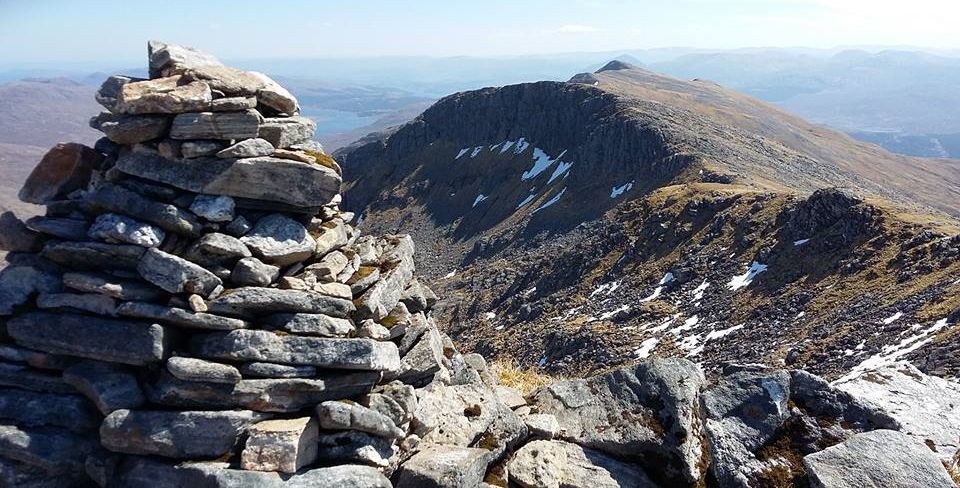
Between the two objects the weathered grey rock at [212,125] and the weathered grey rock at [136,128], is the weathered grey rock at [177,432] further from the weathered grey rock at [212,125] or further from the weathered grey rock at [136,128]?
the weathered grey rock at [136,128]

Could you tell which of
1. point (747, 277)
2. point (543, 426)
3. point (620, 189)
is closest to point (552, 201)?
point (620, 189)

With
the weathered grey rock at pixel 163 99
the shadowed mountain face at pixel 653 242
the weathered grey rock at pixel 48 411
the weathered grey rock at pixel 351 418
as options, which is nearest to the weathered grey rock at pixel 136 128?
the weathered grey rock at pixel 163 99

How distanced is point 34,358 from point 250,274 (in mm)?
4466

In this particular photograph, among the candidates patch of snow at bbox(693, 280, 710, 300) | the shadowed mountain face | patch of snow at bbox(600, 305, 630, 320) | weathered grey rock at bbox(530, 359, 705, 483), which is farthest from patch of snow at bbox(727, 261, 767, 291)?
weathered grey rock at bbox(530, 359, 705, 483)

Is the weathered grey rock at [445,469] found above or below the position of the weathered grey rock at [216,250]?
below

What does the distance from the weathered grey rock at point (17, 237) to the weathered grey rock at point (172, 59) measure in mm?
4672

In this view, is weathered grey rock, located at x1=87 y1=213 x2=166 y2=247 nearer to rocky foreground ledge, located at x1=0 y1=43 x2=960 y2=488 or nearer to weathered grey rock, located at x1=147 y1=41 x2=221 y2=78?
rocky foreground ledge, located at x1=0 y1=43 x2=960 y2=488

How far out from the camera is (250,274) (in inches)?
479

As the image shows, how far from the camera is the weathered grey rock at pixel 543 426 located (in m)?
13.0

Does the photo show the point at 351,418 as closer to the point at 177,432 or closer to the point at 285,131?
the point at 177,432

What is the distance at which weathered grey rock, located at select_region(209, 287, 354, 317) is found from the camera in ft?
38.3

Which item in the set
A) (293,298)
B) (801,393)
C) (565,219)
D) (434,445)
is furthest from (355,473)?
(565,219)

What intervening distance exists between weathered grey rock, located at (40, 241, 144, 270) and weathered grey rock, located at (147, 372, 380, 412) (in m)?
2.56

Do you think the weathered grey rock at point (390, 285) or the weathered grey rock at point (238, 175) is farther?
the weathered grey rock at point (390, 285)
